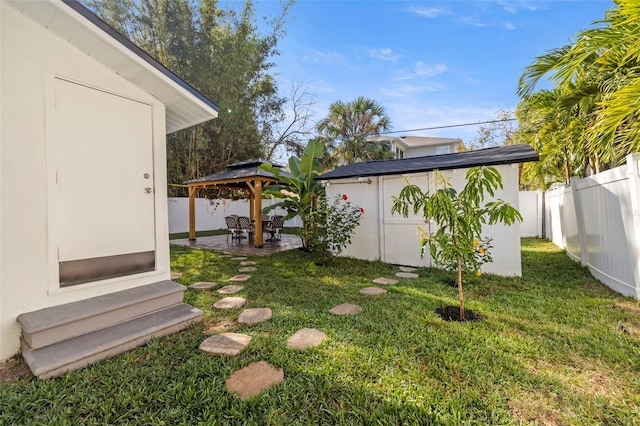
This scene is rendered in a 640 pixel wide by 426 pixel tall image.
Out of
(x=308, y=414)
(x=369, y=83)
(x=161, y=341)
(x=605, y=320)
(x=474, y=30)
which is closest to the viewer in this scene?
(x=308, y=414)

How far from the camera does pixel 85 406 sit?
1.94m

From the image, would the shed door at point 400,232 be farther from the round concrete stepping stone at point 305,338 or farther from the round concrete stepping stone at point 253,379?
the round concrete stepping stone at point 253,379

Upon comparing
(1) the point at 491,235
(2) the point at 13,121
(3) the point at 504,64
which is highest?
(3) the point at 504,64

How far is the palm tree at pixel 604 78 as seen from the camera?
10.4 feet

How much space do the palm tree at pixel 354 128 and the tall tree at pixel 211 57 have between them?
472 cm

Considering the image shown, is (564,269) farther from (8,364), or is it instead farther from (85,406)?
(8,364)

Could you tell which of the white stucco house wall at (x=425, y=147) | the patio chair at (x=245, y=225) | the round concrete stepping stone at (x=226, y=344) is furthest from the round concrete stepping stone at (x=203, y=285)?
the white stucco house wall at (x=425, y=147)

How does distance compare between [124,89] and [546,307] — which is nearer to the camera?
[124,89]

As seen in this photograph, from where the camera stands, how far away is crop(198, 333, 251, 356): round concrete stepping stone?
8.80 feet

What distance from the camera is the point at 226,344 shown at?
9.24 ft

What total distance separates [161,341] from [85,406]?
37.9 inches

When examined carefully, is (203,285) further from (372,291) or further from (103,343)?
(372,291)

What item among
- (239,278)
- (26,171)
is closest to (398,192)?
(239,278)

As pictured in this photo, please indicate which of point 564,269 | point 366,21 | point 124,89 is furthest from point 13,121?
point 366,21
